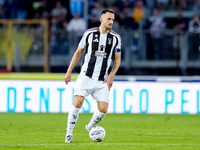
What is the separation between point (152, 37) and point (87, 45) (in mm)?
6808

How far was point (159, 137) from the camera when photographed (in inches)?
322

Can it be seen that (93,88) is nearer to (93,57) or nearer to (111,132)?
(93,57)

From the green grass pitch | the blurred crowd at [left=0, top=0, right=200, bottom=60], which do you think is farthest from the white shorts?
the blurred crowd at [left=0, top=0, right=200, bottom=60]

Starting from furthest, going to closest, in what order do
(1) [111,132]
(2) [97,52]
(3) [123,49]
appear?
(3) [123,49] < (1) [111,132] < (2) [97,52]

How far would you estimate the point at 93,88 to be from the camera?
7316 mm

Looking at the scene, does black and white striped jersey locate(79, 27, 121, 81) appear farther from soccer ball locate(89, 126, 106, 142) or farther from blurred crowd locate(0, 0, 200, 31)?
blurred crowd locate(0, 0, 200, 31)

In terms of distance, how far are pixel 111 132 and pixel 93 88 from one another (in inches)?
70.3

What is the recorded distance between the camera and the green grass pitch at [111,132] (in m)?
7.07

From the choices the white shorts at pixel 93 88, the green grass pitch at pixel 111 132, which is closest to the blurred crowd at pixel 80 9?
the green grass pitch at pixel 111 132

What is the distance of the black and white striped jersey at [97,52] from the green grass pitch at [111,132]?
1.01 metres

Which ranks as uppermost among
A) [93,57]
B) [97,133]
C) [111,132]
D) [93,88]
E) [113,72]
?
[93,57]

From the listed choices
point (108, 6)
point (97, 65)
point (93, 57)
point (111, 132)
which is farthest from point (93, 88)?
point (108, 6)

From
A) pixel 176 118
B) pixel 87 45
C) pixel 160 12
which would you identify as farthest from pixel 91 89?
pixel 160 12

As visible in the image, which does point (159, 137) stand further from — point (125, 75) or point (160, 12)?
point (160, 12)
